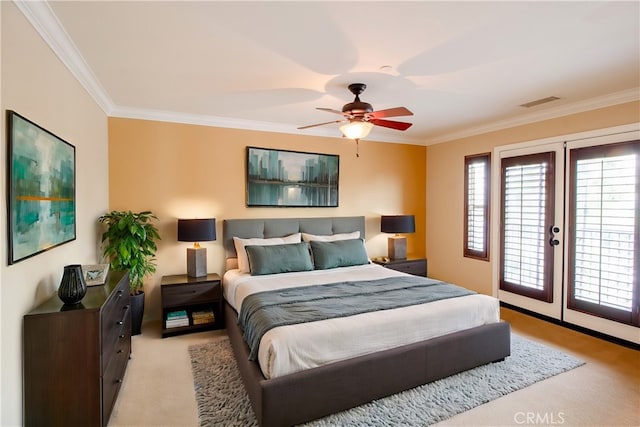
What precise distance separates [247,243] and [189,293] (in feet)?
2.95

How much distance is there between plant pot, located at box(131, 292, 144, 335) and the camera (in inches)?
145

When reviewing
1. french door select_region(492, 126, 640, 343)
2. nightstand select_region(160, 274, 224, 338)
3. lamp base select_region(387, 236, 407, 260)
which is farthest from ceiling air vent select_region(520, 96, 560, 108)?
nightstand select_region(160, 274, 224, 338)

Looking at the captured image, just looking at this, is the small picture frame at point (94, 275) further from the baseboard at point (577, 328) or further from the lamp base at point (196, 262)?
the baseboard at point (577, 328)

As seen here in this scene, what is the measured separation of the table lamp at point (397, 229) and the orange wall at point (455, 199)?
75cm

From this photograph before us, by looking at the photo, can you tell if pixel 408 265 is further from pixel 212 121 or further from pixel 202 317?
pixel 212 121

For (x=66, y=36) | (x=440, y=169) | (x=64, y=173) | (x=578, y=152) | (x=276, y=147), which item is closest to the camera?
(x=66, y=36)

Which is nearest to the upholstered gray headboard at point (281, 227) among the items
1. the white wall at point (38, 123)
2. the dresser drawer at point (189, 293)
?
the dresser drawer at point (189, 293)

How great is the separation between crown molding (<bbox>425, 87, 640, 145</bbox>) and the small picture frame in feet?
16.3

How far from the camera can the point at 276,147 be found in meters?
4.73

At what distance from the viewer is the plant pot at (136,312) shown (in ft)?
12.1

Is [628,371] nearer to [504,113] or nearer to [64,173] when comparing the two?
[504,113]

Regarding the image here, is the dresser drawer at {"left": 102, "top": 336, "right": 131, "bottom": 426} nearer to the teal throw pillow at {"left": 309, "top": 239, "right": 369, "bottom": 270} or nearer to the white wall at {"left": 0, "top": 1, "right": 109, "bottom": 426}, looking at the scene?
the white wall at {"left": 0, "top": 1, "right": 109, "bottom": 426}

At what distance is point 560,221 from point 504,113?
58.7 inches

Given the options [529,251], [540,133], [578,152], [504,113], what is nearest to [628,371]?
[529,251]
